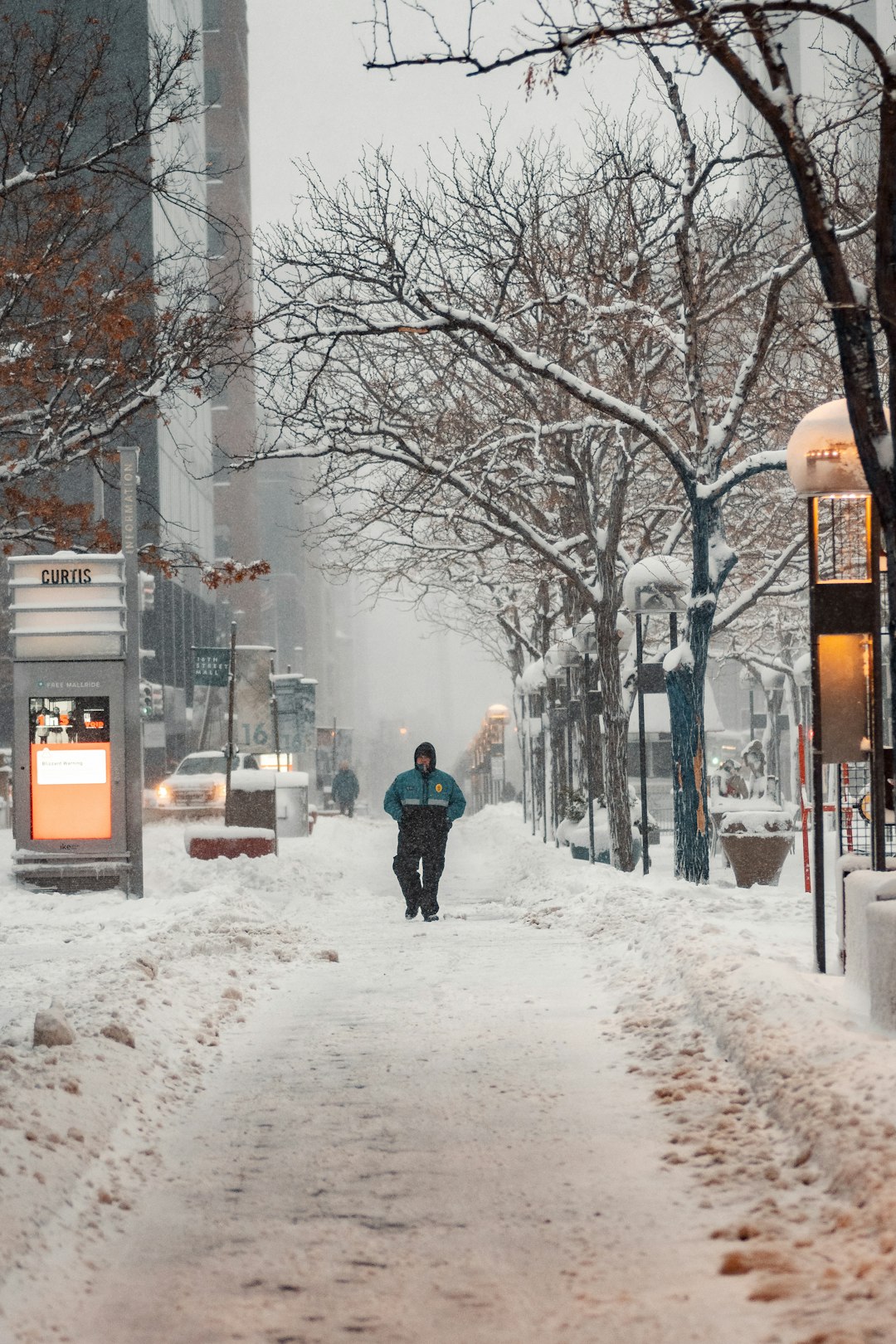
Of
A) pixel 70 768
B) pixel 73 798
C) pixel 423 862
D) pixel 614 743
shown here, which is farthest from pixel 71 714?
pixel 614 743

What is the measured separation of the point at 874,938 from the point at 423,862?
30.2 feet

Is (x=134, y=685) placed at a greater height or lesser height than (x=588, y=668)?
lesser

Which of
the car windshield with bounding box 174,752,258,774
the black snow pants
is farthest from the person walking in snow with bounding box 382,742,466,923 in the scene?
the car windshield with bounding box 174,752,258,774

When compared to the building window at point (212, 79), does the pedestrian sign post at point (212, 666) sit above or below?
below

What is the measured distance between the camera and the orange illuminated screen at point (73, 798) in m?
18.0

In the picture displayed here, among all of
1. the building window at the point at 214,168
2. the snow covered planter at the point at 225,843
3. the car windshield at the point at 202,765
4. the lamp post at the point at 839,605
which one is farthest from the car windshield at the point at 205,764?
the lamp post at the point at 839,605

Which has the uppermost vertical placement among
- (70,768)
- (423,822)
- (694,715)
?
(694,715)

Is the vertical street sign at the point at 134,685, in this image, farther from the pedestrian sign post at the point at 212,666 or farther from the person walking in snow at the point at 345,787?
the person walking in snow at the point at 345,787

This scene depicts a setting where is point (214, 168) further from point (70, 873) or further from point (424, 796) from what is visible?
point (70, 873)

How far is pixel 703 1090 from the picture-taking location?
6.67 meters

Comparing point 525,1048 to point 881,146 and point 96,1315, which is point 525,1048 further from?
point 881,146

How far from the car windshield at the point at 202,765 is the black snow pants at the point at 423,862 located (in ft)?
74.4

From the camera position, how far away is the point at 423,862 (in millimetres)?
15922

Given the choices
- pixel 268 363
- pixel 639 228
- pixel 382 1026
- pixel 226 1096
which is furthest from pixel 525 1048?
pixel 268 363
